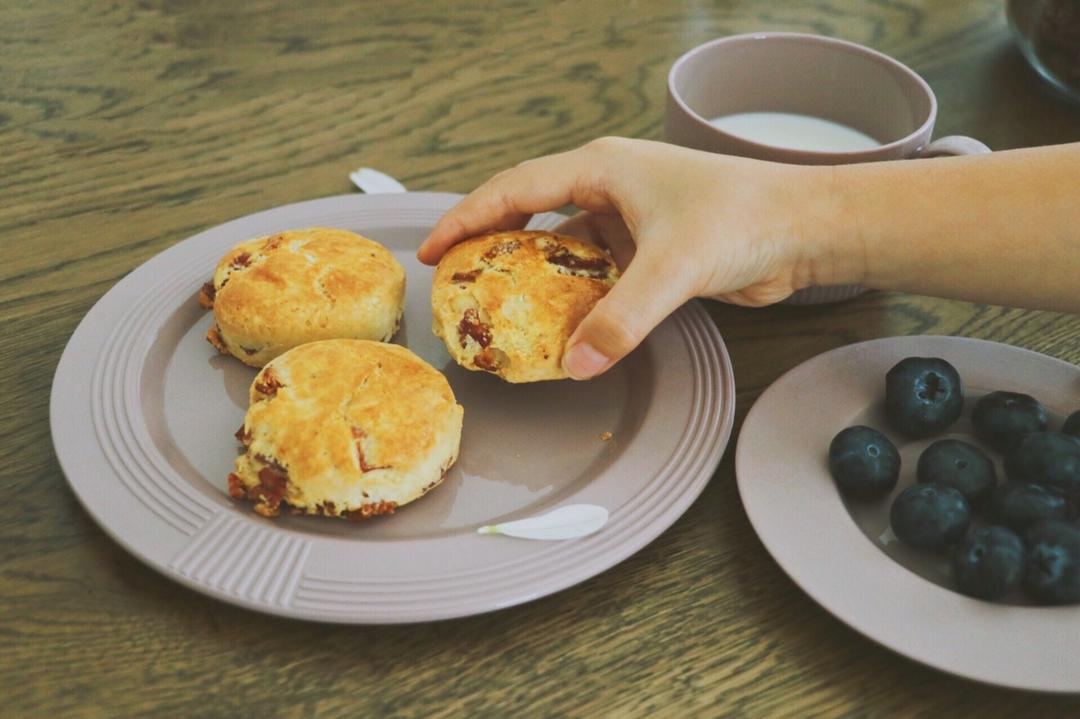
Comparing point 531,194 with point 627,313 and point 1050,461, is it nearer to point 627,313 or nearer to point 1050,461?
point 627,313

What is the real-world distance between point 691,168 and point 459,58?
90 cm

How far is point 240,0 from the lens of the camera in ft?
6.39

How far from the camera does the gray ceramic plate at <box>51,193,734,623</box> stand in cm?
81

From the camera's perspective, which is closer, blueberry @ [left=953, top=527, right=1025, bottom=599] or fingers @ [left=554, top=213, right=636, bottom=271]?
blueberry @ [left=953, top=527, right=1025, bottom=599]

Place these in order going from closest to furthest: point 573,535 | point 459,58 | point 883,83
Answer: point 573,535 → point 883,83 → point 459,58

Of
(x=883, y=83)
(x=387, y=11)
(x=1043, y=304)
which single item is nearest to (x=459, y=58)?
(x=387, y=11)

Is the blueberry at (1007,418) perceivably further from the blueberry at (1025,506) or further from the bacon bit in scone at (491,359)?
the bacon bit in scone at (491,359)

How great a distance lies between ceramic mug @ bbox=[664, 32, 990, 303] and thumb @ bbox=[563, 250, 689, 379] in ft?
0.90

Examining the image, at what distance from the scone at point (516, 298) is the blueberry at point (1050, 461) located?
0.46 m

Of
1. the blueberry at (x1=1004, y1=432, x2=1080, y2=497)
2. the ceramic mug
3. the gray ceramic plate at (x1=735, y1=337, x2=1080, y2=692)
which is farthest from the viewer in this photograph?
the ceramic mug

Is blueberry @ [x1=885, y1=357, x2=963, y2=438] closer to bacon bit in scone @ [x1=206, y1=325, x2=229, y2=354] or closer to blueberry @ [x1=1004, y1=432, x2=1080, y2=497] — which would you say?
blueberry @ [x1=1004, y1=432, x2=1080, y2=497]

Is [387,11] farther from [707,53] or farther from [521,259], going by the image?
[521,259]

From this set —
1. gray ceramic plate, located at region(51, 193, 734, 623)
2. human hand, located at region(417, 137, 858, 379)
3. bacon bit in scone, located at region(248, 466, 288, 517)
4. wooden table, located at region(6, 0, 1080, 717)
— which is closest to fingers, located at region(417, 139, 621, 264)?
human hand, located at region(417, 137, 858, 379)

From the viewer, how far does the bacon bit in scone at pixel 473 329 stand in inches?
40.6
